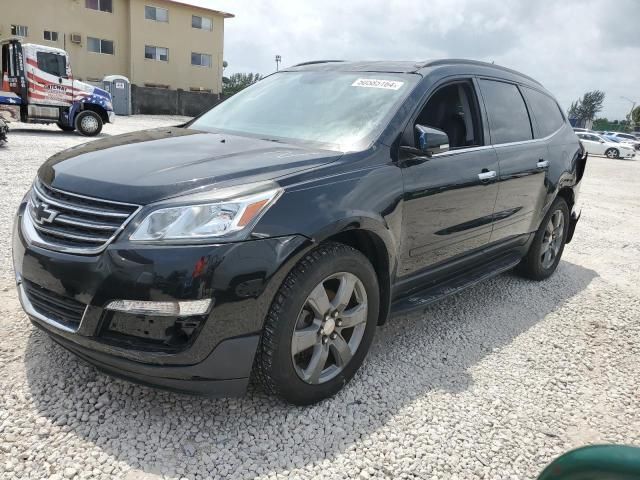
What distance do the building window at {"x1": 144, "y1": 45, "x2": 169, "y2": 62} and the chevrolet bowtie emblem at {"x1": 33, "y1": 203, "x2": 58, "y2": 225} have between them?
36.1 meters

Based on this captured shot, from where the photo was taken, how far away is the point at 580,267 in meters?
5.76

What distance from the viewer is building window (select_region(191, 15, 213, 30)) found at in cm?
3677

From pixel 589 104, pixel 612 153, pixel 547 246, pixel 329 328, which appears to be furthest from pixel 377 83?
pixel 589 104

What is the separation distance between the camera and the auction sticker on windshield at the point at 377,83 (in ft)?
10.9

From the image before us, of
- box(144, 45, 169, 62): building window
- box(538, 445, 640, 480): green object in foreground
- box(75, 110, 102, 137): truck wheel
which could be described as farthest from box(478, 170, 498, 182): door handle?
box(144, 45, 169, 62): building window

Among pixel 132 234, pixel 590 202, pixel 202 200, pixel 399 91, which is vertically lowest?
pixel 590 202

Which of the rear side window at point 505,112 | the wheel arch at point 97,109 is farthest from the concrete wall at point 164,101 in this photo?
the rear side window at point 505,112

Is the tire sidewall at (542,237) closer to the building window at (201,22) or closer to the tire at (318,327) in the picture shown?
the tire at (318,327)

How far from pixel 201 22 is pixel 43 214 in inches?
1509

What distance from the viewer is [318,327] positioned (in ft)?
8.60

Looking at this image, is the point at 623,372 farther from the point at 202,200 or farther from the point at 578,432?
the point at 202,200

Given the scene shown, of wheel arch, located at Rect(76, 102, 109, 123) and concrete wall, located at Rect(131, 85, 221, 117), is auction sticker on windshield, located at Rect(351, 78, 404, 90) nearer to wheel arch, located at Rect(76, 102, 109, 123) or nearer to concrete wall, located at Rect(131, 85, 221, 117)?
wheel arch, located at Rect(76, 102, 109, 123)

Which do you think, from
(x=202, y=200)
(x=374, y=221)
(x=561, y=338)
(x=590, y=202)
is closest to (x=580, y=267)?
(x=561, y=338)

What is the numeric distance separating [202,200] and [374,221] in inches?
37.0
